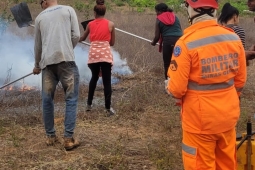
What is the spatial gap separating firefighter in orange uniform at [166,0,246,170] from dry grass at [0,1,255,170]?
1.20 meters

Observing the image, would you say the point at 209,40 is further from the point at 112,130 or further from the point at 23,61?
the point at 23,61

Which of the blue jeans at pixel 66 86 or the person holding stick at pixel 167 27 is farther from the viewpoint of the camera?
the person holding stick at pixel 167 27

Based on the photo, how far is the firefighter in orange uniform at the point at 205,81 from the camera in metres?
2.96

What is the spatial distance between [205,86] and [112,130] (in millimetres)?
2613

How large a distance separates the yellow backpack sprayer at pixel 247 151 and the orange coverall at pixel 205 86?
532mm

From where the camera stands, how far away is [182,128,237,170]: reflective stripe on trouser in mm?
3061

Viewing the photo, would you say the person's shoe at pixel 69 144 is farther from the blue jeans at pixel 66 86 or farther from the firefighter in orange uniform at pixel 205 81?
the firefighter in orange uniform at pixel 205 81

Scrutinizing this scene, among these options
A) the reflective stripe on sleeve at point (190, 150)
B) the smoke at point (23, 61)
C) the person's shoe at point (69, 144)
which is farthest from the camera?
the smoke at point (23, 61)

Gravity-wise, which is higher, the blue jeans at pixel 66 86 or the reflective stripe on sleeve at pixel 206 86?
the reflective stripe on sleeve at pixel 206 86

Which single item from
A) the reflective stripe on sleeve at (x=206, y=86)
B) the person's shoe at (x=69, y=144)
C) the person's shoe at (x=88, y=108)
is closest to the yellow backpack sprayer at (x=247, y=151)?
the reflective stripe on sleeve at (x=206, y=86)

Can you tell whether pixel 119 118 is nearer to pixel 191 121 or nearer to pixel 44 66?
pixel 44 66

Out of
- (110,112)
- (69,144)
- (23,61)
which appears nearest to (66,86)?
(69,144)

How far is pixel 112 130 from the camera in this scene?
17.9 feet

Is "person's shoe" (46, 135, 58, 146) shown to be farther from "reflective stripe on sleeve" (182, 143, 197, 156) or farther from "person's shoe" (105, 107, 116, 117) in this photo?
"reflective stripe on sleeve" (182, 143, 197, 156)
